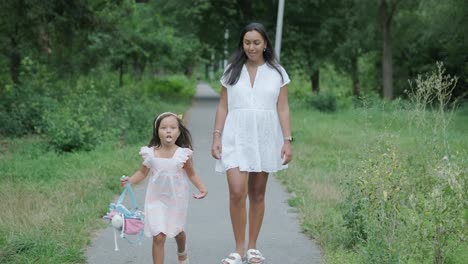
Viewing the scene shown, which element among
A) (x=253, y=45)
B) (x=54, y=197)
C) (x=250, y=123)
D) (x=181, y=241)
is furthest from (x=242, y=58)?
(x=54, y=197)

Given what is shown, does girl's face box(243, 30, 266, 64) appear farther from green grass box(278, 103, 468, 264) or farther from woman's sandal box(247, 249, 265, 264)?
woman's sandal box(247, 249, 265, 264)

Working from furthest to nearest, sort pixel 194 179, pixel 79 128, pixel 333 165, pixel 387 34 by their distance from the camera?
pixel 387 34 < pixel 79 128 < pixel 333 165 < pixel 194 179

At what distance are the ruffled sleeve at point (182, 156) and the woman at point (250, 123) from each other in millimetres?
488

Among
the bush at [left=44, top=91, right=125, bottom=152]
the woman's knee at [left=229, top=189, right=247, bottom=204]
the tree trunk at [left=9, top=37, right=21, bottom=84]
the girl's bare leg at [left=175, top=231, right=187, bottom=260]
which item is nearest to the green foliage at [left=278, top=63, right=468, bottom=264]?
the woman's knee at [left=229, top=189, right=247, bottom=204]

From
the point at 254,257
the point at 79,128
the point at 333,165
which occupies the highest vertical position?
the point at 254,257

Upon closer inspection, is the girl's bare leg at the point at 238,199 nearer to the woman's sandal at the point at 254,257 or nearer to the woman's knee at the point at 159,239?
the woman's sandal at the point at 254,257

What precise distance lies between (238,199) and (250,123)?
0.61 m

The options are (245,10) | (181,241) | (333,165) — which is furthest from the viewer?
(245,10)

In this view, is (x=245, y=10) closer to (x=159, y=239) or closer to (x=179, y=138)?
(x=179, y=138)

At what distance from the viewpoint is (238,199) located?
17.8 feet

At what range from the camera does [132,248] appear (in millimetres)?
6191

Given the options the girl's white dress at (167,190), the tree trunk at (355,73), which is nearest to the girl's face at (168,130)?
the girl's white dress at (167,190)

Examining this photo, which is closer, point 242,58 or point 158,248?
point 158,248

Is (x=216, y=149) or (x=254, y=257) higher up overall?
(x=216, y=149)
